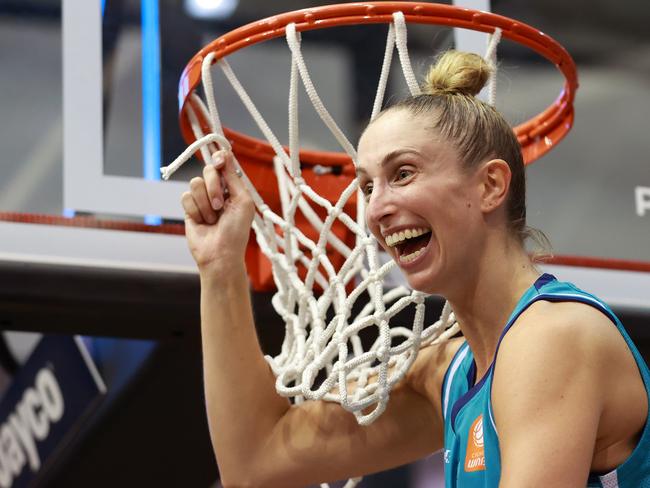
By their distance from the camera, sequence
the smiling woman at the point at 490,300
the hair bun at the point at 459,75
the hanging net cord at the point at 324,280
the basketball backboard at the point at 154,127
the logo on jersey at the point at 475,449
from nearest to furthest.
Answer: the smiling woman at the point at 490,300 < the logo on jersey at the point at 475,449 < the hair bun at the point at 459,75 < the hanging net cord at the point at 324,280 < the basketball backboard at the point at 154,127

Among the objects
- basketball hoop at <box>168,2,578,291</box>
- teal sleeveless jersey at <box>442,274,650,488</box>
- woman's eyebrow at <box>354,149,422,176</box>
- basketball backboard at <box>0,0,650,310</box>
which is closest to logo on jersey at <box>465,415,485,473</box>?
teal sleeveless jersey at <box>442,274,650,488</box>

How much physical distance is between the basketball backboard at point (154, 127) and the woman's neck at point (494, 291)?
67 cm

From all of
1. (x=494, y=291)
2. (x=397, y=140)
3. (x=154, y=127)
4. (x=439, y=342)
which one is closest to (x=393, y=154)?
(x=397, y=140)

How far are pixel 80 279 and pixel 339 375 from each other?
2.48 feet

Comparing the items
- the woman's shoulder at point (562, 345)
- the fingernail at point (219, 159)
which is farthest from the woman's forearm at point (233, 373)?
the woman's shoulder at point (562, 345)

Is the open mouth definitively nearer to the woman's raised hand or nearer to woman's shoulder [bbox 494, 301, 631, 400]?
woman's shoulder [bbox 494, 301, 631, 400]

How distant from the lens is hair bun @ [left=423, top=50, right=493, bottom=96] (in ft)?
5.40

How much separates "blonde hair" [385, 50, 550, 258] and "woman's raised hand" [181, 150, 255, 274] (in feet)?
1.06

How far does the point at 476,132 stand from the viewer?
154 centimetres

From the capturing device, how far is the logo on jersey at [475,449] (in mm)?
1479

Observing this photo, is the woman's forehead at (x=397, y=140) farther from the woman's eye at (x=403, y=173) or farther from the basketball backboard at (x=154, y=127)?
the basketball backboard at (x=154, y=127)

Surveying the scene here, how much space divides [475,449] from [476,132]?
43 cm

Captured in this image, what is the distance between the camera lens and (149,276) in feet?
7.54

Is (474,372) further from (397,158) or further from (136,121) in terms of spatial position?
(136,121)
